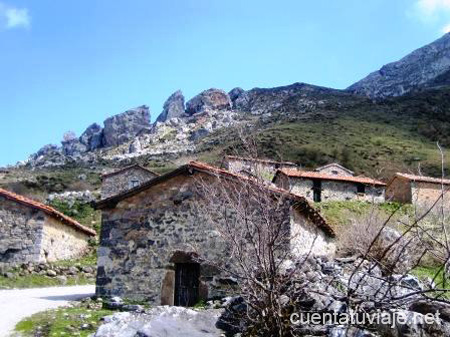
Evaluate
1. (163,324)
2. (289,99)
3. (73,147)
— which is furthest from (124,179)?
(73,147)

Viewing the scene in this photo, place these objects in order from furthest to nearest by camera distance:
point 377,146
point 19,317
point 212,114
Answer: point 212,114 < point 377,146 < point 19,317

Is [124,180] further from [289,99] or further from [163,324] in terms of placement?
[289,99]

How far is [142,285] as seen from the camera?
41.0ft

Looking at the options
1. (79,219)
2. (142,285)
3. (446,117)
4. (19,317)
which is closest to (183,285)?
(142,285)

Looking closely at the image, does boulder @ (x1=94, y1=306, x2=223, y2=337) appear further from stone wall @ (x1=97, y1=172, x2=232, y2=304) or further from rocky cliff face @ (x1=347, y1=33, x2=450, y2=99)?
rocky cliff face @ (x1=347, y1=33, x2=450, y2=99)

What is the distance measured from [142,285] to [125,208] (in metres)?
2.08

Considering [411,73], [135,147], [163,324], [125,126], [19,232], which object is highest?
[411,73]

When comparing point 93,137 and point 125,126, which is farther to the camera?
point 93,137

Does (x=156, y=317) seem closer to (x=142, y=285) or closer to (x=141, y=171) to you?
(x=142, y=285)

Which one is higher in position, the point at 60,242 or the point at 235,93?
the point at 235,93

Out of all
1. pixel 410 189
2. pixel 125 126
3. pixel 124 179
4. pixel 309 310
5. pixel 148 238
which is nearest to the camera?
pixel 309 310

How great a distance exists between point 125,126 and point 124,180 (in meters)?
78.6

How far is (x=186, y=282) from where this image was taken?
12.4 metres

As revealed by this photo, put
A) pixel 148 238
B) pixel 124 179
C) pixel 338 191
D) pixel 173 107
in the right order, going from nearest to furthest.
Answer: pixel 148 238 < pixel 338 191 < pixel 124 179 < pixel 173 107
